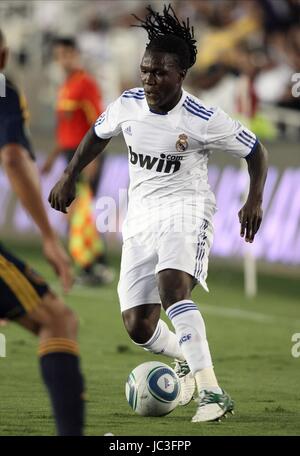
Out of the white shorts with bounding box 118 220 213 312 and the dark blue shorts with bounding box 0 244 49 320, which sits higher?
the white shorts with bounding box 118 220 213 312

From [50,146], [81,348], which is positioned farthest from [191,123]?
[50,146]

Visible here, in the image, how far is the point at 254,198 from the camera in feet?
23.6

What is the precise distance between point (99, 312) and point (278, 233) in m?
2.79

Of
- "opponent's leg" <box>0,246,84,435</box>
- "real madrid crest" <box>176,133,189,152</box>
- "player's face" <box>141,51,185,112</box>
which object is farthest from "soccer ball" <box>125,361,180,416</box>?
"opponent's leg" <box>0,246,84,435</box>

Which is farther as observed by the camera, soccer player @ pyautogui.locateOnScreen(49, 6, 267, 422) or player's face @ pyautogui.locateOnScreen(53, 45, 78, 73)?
player's face @ pyautogui.locateOnScreen(53, 45, 78, 73)

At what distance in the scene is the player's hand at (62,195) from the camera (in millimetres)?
7207

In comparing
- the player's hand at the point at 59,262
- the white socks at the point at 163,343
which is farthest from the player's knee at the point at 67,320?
the white socks at the point at 163,343

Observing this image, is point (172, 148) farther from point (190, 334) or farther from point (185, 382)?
point (185, 382)

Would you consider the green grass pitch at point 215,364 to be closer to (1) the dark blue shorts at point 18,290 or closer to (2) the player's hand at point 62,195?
(2) the player's hand at point 62,195

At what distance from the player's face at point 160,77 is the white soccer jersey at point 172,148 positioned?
0.16 m

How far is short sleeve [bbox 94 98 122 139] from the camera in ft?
24.8

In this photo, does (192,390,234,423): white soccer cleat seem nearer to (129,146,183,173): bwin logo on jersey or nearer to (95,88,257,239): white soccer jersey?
(95,88,257,239): white soccer jersey

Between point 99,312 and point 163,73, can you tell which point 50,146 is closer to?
point 99,312
